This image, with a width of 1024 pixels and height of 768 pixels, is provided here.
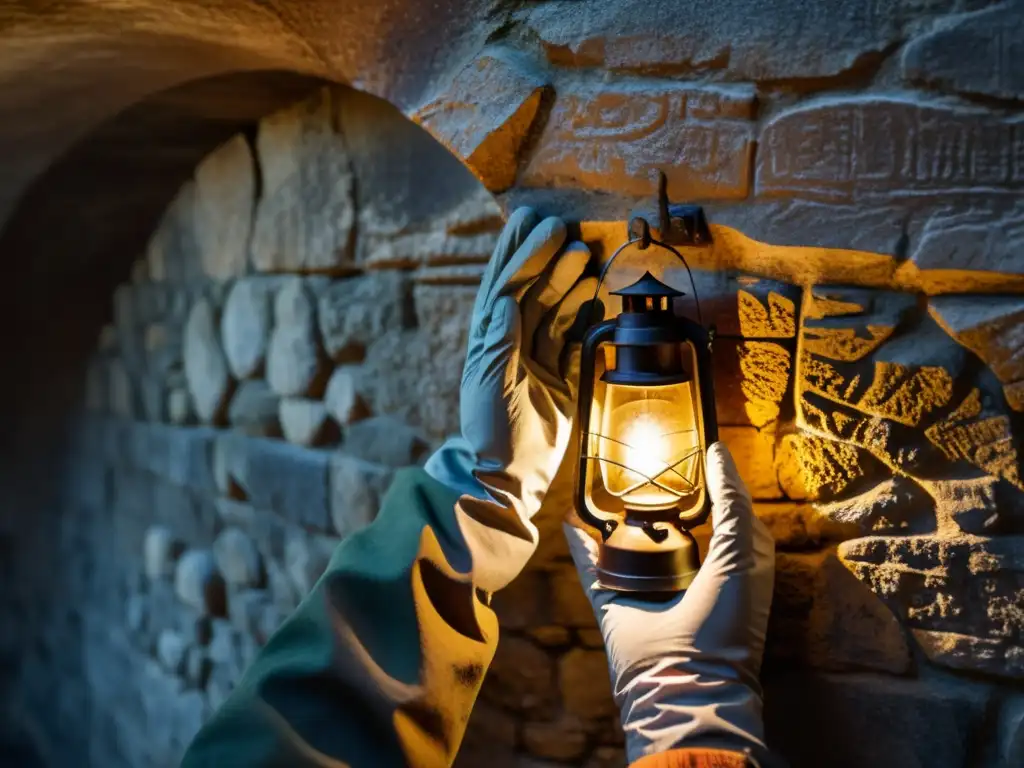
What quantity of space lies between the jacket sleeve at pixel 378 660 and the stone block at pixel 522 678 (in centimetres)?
30

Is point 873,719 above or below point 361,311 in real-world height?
below

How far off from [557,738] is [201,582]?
1.20 m

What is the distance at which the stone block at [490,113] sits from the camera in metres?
1.27

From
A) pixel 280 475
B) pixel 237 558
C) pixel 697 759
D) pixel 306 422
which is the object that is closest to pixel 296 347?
pixel 306 422

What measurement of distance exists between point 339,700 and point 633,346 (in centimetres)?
52

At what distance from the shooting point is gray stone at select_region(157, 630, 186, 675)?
8.20ft

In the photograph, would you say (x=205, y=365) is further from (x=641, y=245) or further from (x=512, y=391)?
(x=641, y=245)

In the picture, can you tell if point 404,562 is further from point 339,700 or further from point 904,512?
point 904,512

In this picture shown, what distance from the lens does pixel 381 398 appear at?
1.85 m

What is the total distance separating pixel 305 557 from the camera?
2055 millimetres

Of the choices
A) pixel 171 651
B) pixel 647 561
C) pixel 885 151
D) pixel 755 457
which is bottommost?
pixel 171 651

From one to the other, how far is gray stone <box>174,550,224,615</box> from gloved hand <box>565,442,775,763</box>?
1460mm

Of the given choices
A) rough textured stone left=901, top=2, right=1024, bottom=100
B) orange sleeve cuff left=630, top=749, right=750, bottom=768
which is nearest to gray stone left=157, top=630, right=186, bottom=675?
orange sleeve cuff left=630, top=749, right=750, bottom=768

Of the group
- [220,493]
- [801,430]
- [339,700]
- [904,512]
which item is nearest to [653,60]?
[801,430]
